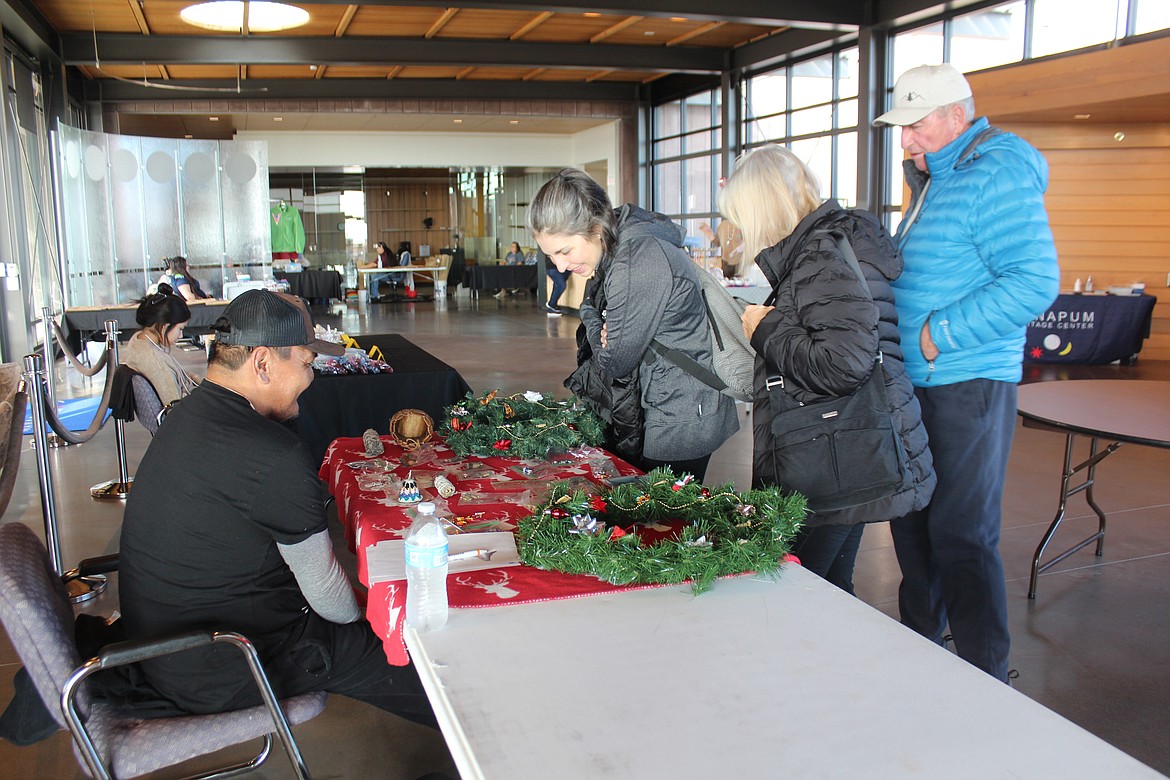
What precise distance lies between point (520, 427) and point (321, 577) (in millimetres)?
854

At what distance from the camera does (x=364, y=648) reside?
1.87 m

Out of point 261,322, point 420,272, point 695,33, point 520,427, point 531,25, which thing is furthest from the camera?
point 420,272

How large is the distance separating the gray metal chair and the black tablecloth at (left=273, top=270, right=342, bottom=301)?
15191mm

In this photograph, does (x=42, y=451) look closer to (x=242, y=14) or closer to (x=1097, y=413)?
(x=1097, y=413)

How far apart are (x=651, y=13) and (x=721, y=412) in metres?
8.13

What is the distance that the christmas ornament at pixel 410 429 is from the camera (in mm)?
2645

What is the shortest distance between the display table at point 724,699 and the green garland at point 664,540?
58mm

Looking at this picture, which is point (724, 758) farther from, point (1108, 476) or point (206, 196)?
point (206, 196)

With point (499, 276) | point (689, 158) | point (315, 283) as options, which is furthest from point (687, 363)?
point (499, 276)

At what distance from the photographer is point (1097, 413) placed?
2.92m

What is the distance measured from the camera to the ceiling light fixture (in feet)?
29.3

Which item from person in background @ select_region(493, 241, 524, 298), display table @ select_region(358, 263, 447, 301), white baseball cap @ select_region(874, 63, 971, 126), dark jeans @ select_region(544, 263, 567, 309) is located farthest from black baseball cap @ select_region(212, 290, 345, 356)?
person in background @ select_region(493, 241, 524, 298)

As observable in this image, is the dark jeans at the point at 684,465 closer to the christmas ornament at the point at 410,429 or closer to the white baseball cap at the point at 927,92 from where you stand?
the christmas ornament at the point at 410,429

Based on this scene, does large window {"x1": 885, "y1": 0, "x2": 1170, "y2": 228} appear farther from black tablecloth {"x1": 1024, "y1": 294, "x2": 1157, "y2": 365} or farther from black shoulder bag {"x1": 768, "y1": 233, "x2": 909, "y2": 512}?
black shoulder bag {"x1": 768, "y1": 233, "x2": 909, "y2": 512}
